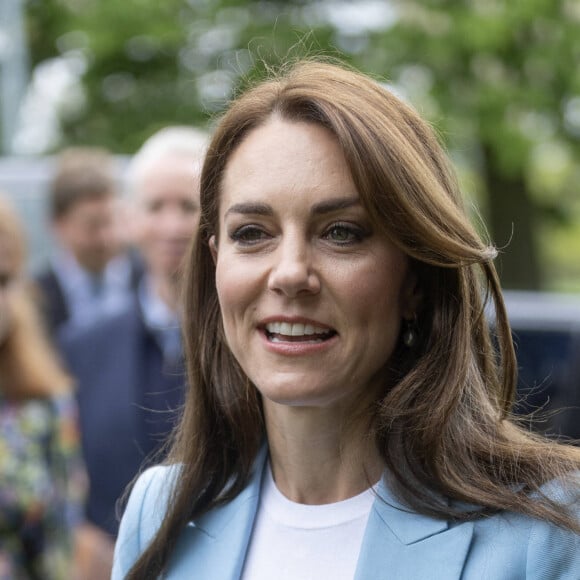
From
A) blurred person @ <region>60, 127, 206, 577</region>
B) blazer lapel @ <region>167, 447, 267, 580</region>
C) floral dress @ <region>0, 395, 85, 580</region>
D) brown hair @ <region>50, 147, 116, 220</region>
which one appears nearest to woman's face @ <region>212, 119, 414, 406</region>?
blazer lapel @ <region>167, 447, 267, 580</region>

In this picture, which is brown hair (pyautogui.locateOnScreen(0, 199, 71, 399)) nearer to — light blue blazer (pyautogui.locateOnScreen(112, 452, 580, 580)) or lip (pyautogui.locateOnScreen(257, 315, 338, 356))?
light blue blazer (pyautogui.locateOnScreen(112, 452, 580, 580))

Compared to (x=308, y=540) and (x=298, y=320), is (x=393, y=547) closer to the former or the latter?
(x=308, y=540)

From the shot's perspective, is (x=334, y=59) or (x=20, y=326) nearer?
(x=334, y=59)

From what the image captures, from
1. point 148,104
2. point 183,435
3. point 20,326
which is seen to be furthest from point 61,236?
point 148,104

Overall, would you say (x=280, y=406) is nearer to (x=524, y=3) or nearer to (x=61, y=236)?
(x=61, y=236)

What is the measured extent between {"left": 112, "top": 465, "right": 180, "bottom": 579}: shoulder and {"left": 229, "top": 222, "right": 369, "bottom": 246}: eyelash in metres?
0.66

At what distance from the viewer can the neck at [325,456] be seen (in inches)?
108

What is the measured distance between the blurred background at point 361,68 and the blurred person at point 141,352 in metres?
7.04

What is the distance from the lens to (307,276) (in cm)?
256

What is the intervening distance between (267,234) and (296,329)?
0.70 feet

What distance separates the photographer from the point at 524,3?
549 inches

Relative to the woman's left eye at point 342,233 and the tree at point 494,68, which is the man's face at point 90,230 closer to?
the woman's left eye at point 342,233

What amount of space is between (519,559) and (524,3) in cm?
1225

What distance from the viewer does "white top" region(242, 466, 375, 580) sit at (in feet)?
8.77
